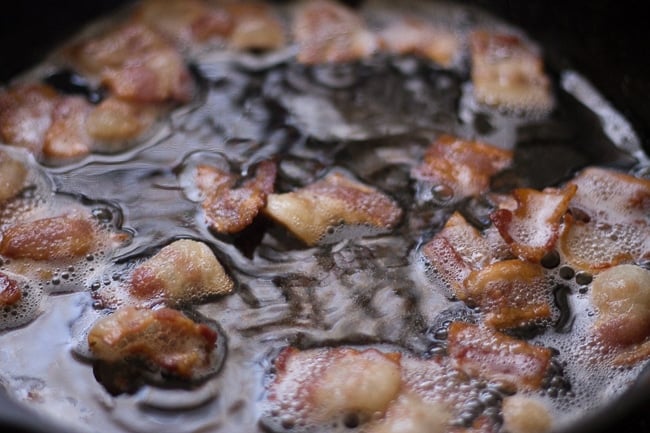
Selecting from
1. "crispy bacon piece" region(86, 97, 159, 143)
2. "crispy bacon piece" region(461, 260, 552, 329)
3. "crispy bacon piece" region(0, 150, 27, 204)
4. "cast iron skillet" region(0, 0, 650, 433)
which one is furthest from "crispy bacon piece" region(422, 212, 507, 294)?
"crispy bacon piece" region(0, 150, 27, 204)

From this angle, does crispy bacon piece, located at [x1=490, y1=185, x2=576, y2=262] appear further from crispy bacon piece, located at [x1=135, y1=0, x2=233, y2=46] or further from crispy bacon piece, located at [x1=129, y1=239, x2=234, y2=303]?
crispy bacon piece, located at [x1=135, y1=0, x2=233, y2=46]

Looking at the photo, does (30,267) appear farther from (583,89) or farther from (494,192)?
(583,89)

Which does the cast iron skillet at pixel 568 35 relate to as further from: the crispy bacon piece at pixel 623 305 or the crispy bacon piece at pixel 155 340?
the crispy bacon piece at pixel 155 340

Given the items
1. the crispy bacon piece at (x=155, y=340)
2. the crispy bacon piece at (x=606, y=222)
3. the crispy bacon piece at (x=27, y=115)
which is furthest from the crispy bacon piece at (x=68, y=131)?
the crispy bacon piece at (x=606, y=222)

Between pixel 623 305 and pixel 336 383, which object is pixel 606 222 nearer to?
pixel 623 305

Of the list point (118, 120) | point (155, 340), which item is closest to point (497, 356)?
point (155, 340)

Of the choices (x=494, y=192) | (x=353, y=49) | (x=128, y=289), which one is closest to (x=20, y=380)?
(x=128, y=289)
